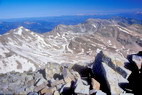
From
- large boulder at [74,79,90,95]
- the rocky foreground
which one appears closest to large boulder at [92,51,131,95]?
the rocky foreground

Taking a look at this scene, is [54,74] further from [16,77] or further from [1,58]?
[1,58]

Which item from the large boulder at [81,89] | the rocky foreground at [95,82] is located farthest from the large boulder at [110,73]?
the large boulder at [81,89]

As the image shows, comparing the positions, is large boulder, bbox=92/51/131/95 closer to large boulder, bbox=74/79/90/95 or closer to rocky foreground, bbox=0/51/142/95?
rocky foreground, bbox=0/51/142/95

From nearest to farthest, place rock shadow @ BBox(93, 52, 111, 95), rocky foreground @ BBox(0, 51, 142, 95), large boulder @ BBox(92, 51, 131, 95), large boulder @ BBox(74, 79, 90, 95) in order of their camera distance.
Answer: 1. large boulder @ BBox(74, 79, 90, 95)
2. rocky foreground @ BBox(0, 51, 142, 95)
3. large boulder @ BBox(92, 51, 131, 95)
4. rock shadow @ BBox(93, 52, 111, 95)

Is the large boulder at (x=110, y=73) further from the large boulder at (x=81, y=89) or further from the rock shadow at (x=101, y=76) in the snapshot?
the large boulder at (x=81, y=89)

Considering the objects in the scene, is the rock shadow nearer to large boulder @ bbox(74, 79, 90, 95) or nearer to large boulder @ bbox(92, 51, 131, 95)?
large boulder @ bbox(92, 51, 131, 95)

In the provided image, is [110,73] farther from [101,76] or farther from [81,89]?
[81,89]

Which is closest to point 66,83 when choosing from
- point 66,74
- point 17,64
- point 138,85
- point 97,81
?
point 66,74

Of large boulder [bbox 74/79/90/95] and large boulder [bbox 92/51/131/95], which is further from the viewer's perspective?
large boulder [bbox 92/51/131/95]

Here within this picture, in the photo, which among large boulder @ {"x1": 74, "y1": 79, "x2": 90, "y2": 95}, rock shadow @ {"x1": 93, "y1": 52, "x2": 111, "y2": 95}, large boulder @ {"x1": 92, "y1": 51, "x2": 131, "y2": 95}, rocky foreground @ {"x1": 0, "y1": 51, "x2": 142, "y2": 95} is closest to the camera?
large boulder @ {"x1": 74, "y1": 79, "x2": 90, "y2": 95}
